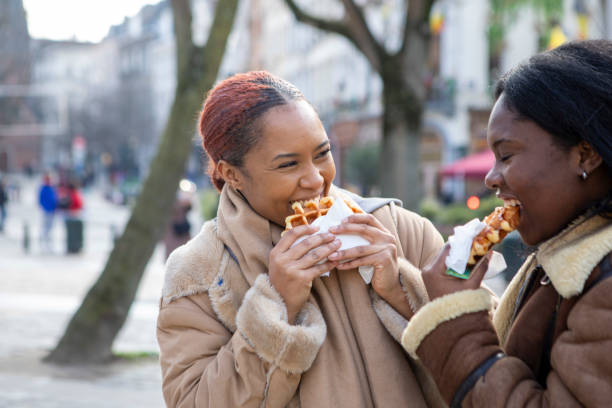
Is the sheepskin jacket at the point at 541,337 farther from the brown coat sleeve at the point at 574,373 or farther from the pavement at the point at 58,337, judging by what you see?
the pavement at the point at 58,337

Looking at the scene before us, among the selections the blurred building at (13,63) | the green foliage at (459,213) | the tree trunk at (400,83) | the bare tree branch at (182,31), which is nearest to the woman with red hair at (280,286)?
the bare tree branch at (182,31)

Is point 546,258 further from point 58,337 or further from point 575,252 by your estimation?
point 58,337

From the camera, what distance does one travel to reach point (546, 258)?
1919 mm

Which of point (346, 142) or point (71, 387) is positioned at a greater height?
point (71, 387)

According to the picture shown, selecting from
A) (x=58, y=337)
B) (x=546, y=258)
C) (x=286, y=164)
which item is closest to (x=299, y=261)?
(x=286, y=164)

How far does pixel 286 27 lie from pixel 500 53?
72.6 feet

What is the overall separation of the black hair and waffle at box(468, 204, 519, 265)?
222mm

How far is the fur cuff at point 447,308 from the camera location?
1930 millimetres

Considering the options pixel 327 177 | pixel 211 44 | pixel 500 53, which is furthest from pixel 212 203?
pixel 327 177

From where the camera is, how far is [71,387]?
22.3 feet

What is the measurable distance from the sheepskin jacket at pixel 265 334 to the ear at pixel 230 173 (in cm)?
6

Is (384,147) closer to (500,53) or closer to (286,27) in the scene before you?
(500,53)

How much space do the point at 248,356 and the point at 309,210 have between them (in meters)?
0.46

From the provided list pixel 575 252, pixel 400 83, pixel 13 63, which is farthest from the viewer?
pixel 13 63
